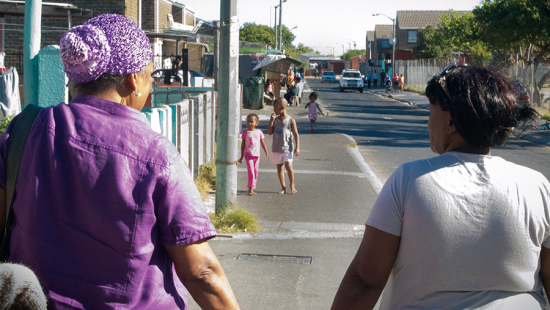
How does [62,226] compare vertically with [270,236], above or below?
above

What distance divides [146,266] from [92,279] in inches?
6.2

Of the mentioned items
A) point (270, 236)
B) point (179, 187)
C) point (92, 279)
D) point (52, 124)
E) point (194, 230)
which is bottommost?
point (270, 236)

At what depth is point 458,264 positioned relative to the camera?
1.87m

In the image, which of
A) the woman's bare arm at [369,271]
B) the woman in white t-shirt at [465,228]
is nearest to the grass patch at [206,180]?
the woman's bare arm at [369,271]

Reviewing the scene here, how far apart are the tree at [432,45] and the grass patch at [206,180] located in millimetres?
55053

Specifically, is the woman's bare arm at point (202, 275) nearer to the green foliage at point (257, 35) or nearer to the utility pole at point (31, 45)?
the utility pole at point (31, 45)

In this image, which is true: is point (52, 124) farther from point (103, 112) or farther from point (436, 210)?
point (436, 210)

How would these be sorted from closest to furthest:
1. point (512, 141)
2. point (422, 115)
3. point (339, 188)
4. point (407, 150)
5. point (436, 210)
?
point (436, 210)
point (339, 188)
point (407, 150)
point (512, 141)
point (422, 115)

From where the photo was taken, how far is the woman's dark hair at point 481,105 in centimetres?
195

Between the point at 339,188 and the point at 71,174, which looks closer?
the point at 71,174

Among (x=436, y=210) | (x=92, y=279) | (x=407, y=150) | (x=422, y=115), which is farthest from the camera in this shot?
(x=422, y=115)

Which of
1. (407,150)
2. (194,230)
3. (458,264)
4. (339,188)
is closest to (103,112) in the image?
(194,230)

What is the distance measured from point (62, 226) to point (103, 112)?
37cm

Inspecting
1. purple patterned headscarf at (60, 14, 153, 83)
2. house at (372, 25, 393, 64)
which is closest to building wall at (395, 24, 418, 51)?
house at (372, 25, 393, 64)
